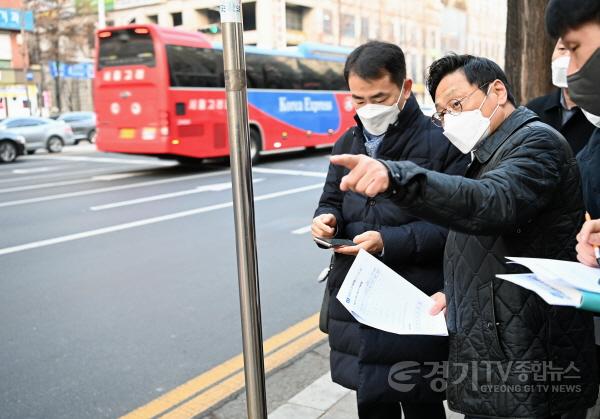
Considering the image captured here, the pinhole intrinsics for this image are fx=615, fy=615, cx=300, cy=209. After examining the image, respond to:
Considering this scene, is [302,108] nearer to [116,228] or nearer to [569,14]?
[116,228]

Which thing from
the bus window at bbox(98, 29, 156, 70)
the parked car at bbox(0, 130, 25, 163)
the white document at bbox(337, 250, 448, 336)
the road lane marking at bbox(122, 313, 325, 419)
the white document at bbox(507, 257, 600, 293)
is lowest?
the road lane marking at bbox(122, 313, 325, 419)

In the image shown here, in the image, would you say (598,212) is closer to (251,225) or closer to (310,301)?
(251,225)

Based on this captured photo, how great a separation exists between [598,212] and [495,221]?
0.79m

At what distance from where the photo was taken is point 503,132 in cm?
171

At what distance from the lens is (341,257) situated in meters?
2.28

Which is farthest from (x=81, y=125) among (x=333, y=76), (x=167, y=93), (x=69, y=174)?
(x=167, y=93)

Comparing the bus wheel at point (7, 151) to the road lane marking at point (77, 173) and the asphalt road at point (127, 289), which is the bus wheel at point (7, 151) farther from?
the asphalt road at point (127, 289)

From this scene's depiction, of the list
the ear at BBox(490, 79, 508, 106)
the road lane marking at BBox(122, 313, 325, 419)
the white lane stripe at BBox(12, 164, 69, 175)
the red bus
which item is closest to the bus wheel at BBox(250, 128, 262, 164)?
the red bus

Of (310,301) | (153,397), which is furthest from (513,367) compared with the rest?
(310,301)

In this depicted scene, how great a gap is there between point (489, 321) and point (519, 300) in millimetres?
99

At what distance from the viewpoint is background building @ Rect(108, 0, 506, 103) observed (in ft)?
68.6

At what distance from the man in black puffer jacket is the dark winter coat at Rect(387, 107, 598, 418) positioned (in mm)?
300

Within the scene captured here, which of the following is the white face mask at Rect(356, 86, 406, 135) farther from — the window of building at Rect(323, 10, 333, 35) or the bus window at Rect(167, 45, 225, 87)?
the window of building at Rect(323, 10, 333, 35)

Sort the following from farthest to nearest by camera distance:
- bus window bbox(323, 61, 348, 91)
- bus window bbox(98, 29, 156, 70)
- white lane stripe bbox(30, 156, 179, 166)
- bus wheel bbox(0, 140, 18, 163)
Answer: bus wheel bbox(0, 140, 18, 163)
bus window bbox(323, 61, 348, 91)
white lane stripe bbox(30, 156, 179, 166)
bus window bbox(98, 29, 156, 70)
